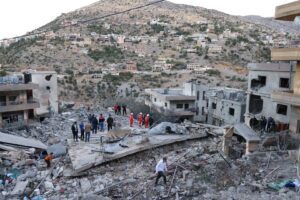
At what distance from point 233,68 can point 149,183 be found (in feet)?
230

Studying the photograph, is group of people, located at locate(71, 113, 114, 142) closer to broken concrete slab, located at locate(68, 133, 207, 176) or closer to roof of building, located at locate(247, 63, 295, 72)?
broken concrete slab, located at locate(68, 133, 207, 176)

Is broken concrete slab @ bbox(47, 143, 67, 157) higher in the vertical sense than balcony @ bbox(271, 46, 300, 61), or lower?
lower

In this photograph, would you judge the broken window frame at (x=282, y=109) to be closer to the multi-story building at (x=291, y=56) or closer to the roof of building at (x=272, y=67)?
the roof of building at (x=272, y=67)

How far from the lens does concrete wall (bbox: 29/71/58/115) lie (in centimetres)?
3541

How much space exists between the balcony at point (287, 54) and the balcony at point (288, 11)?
5.43 feet

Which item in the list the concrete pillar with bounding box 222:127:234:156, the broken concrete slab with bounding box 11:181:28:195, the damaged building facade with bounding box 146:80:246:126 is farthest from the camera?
the damaged building facade with bounding box 146:80:246:126

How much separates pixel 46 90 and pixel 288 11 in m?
28.1

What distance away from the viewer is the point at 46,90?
36.4 metres

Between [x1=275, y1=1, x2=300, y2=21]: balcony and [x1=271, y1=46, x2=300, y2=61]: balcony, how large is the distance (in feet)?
5.43

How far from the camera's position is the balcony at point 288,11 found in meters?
15.3

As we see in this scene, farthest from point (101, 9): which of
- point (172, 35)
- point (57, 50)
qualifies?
point (57, 50)

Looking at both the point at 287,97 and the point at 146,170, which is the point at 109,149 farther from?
the point at 287,97

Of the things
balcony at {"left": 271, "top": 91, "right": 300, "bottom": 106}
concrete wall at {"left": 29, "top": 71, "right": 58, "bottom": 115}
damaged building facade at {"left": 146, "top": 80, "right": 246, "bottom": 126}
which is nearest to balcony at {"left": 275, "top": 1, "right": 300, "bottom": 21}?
balcony at {"left": 271, "top": 91, "right": 300, "bottom": 106}

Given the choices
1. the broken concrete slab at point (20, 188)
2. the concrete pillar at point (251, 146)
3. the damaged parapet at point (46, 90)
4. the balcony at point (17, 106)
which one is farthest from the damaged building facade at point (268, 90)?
the damaged parapet at point (46, 90)
